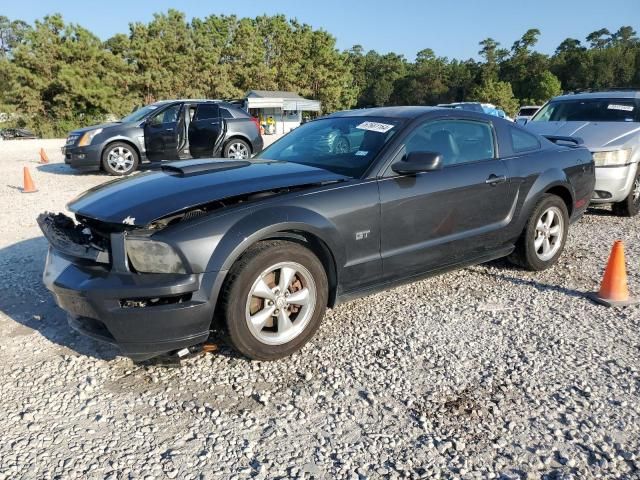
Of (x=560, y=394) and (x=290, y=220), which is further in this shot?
(x=290, y=220)

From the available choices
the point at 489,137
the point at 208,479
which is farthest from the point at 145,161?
the point at 208,479

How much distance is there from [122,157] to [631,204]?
959cm

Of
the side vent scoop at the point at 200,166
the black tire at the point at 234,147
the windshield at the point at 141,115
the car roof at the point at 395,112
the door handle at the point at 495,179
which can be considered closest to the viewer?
the side vent scoop at the point at 200,166

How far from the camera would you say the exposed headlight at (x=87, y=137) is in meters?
10.7

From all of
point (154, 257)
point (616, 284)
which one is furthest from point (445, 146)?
point (154, 257)

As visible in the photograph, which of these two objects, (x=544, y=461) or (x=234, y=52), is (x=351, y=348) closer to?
(x=544, y=461)

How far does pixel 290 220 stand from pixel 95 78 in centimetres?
3899

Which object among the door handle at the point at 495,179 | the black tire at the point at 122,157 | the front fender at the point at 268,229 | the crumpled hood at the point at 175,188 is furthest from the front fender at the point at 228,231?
the black tire at the point at 122,157

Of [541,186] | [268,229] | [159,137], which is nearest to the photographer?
[268,229]

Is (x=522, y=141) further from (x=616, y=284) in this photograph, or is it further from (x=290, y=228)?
(x=290, y=228)

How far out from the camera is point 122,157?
432 inches

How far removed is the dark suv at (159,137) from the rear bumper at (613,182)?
6906 mm

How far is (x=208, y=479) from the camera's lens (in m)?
2.20

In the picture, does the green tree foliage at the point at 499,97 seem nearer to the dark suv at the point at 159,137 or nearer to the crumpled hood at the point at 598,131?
the dark suv at the point at 159,137
